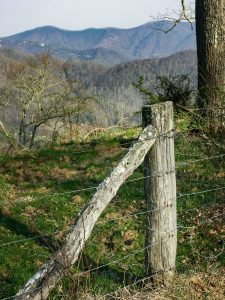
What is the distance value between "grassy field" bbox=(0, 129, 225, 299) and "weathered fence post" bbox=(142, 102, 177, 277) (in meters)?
0.34

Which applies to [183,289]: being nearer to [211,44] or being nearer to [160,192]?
[160,192]

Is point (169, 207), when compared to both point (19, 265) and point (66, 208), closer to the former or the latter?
point (19, 265)

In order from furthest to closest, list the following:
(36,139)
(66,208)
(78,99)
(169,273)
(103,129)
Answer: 1. (36,139)
2. (78,99)
3. (103,129)
4. (66,208)
5. (169,273)

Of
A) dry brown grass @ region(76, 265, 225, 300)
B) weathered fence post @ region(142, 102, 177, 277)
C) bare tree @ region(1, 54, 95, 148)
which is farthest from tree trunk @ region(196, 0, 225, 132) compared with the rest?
bare tree @ region(1, 54, 95, 148)

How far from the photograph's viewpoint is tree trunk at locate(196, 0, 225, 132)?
10.7m

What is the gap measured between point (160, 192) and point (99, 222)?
140cm

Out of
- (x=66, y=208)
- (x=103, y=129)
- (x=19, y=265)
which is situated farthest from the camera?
(x=103, y=129)

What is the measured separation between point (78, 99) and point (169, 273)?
15.9m

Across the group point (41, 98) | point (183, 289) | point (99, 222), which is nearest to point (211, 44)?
point (99, 222)

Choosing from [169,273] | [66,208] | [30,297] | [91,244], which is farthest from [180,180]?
[30,297]

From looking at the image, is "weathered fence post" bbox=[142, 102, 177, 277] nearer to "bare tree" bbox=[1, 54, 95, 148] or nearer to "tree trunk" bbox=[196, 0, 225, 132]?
"tree trunk" bbox=[196, 0, 225, 132]

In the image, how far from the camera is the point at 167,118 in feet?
14.2

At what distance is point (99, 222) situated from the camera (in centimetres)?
555

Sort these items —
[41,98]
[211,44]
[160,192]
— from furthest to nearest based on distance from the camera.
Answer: [41,98], [211,44], [160,192]
